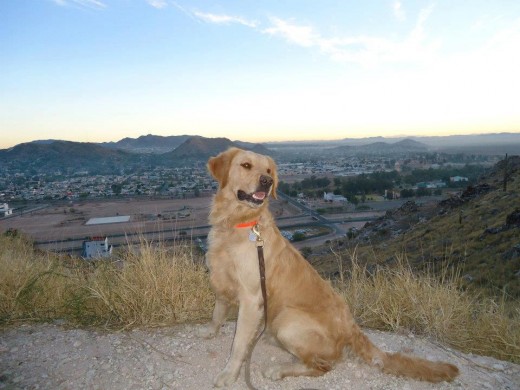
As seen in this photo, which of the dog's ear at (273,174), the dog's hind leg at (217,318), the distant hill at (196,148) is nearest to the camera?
the dog's hind leg at (217,318)

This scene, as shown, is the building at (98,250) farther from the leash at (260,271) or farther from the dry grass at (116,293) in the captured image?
the leash at (260,271)

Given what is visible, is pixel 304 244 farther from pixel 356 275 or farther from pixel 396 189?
pixel 396 189

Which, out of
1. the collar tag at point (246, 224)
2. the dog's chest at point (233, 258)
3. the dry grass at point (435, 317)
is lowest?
the dry grass at point (435, 317)

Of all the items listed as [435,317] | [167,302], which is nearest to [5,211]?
[167,302]

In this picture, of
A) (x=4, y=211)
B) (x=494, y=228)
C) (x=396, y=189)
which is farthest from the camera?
(x=396, y=189)

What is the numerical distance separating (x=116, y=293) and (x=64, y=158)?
74.7 metres

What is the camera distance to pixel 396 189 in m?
62.7

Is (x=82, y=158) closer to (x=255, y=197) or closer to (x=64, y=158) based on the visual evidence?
(x=64, y=158)

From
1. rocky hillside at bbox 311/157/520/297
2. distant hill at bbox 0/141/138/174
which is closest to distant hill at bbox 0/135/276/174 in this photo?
distant hill at bbox 0/141/138/174

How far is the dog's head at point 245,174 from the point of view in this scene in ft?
11.9

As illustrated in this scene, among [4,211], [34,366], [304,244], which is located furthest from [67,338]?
[304,244]

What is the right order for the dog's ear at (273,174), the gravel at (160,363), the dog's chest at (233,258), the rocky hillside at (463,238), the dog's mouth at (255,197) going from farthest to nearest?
the rocky hillside at (463,238)
the dog's ear at (273,174)
the dog's mouth at (255,197)
the dog's chest at (233,258)
the gravel at (160,363)

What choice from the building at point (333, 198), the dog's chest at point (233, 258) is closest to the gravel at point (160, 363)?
the dog's chest at point (233, 258)

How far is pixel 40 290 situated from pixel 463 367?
443cm
